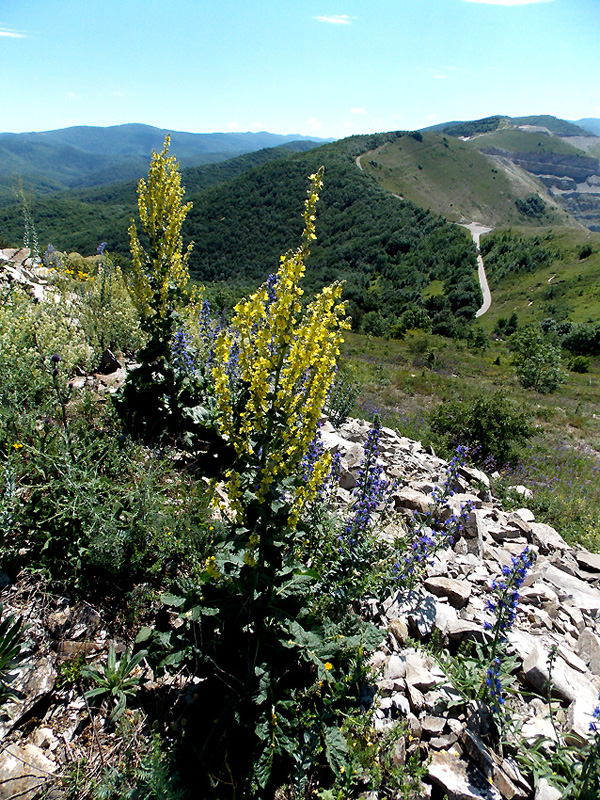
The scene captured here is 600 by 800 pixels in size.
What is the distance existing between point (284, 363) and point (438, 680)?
3.19 metres

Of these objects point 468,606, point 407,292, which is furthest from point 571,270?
point 468,606

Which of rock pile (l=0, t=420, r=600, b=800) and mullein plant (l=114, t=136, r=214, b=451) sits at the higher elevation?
mullein plant (l=114, t=136, r=214, b=451)

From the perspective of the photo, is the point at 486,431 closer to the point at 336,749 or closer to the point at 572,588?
the point at 572,588

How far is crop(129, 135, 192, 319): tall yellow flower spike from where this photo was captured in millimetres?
5770

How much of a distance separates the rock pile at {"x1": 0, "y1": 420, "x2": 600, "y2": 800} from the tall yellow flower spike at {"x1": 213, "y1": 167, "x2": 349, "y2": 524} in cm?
210

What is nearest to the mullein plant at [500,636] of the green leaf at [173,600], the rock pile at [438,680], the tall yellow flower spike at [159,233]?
the rock pile at [438,680]

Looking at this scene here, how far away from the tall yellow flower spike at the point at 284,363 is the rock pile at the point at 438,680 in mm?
2102

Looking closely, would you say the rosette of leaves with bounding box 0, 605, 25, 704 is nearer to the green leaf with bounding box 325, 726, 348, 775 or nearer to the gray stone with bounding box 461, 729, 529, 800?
the green leaf with bounding box 325, 726, 348, 775

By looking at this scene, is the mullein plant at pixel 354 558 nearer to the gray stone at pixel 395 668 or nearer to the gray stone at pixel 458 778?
the gray stone at pixel 395 668

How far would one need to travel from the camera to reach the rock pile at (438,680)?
2.95 meters

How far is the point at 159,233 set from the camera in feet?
19.7

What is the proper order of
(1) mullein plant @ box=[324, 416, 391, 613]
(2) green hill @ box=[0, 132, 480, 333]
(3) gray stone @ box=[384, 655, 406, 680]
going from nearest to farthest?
(3) gray stone @ box=[384, 655, 406, 680]
(1) mullein plant @ box=[324, 416, 391, 613]
(2) green hill @ box=[0, 132, 480, 333]

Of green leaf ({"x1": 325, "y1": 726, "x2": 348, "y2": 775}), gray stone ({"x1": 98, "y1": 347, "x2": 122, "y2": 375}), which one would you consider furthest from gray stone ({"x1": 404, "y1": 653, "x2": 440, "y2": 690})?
gray stone ({"x1": 98, "y1": 347, "x2": 122, "y2": 375})

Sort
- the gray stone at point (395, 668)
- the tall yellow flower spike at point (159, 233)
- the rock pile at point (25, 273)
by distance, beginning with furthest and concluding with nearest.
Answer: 1. the rock pile at point (25, 273)
2. the tall yellow flower spike at point (159, 233)
3. the gray stone at point (395, 668)
